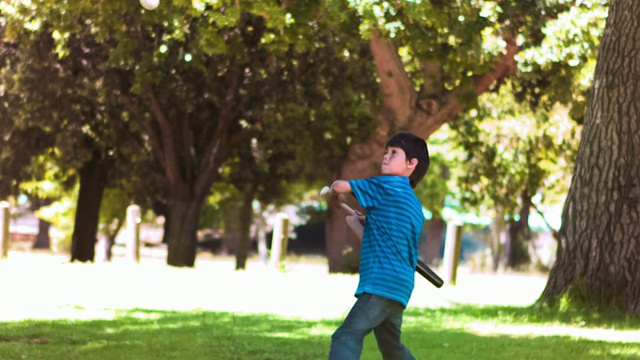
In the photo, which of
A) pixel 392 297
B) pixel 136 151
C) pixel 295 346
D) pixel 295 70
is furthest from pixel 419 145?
pixel 136 151

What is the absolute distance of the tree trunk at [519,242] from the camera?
3938 cm

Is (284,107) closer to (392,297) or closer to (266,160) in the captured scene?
(266,160)

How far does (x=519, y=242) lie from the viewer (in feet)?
130

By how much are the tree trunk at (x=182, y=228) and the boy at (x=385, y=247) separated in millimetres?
19151

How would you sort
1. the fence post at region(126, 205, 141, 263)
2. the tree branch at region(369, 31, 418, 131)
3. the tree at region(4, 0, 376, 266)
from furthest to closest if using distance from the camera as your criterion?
the fence post at region(126, 205, 141, 263)
the tree branch at region(369, 31, 418, 131)
the tree at region(4, 0, 376, 266)

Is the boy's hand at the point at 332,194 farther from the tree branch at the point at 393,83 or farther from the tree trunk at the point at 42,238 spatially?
the tree trunk at the point at 42,238

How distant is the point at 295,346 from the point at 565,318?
3159mm

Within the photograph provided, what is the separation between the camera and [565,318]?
1030 cm

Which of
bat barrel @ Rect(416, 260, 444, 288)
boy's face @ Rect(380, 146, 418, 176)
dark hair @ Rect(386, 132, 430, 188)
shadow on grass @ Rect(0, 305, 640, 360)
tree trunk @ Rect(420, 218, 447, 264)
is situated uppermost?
tree trunk @ Rect(420, 218, 447, 264)

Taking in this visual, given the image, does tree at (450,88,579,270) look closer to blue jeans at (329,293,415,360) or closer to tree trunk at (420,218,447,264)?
tree trunk at (420,218,447,264)

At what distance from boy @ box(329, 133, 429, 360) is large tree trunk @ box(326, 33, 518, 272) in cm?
1330

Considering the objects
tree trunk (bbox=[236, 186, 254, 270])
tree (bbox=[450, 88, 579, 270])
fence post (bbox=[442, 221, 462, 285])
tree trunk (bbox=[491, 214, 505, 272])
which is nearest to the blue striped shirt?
fence post (bbox=[442, 221, 462, 285])

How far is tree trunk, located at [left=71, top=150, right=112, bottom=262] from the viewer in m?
26.5

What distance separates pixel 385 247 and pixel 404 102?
14540mm
